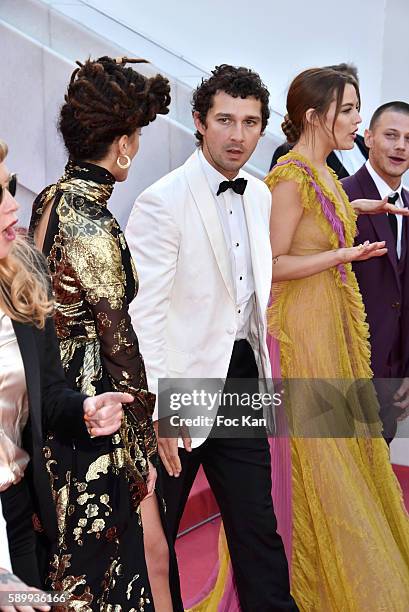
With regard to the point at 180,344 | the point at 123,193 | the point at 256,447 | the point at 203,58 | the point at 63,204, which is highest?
the point at 203,58

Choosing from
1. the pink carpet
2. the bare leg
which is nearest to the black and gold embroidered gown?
the bare leg

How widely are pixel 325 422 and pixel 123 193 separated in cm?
279

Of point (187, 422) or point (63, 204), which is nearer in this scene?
point (63, 204)

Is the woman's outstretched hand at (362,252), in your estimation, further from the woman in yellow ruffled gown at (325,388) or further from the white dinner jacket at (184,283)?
the white dinner jacket at (184,283)

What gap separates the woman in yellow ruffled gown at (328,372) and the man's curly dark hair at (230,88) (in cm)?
34

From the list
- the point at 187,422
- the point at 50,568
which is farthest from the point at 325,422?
the point at 50,568

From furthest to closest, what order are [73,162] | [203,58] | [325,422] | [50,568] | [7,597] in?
[203,58] < [325,422] < [73,162] < [50,568] < [7,597]

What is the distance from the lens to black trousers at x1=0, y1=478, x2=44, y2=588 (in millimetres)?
2008

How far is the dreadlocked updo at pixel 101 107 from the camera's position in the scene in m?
2.51

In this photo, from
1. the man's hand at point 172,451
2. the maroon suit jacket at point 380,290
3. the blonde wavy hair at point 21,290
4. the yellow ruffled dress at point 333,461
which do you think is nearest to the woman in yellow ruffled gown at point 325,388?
the yellow ruffled dress at point 333,461

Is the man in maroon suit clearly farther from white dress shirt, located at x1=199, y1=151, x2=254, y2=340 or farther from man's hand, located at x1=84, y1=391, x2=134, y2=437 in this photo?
man's hand, located at x1=84, y1=391, x2=134, y2=437

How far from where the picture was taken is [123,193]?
5.89 metres

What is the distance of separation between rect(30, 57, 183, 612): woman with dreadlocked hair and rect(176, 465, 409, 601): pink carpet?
1.36 m

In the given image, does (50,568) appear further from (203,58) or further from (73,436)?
(203,58)
